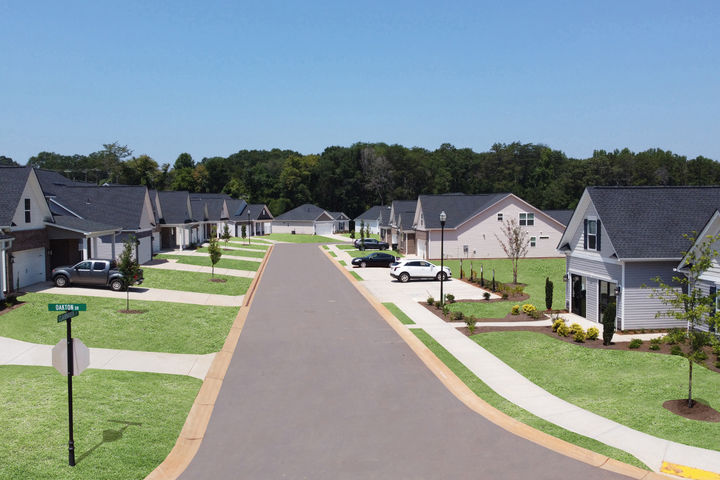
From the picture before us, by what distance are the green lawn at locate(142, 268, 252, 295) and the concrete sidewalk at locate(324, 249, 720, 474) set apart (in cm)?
1450

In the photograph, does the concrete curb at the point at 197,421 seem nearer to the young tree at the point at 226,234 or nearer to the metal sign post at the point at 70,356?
the metal sign post at the point at 70,356

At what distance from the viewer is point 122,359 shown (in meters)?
17.4

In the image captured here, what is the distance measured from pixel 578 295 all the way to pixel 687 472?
18136 millimetres

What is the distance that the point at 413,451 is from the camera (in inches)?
439

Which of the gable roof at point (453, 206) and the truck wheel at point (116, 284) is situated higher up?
the gable roof at point (453, 206)

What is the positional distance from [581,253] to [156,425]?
2099cm

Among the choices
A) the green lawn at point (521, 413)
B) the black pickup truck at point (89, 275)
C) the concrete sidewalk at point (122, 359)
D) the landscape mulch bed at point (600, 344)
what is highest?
the black pickup truck at point (89, 275)

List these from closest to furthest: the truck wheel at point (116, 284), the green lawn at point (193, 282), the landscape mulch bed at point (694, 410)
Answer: the landscape mulch bed at point (694, 410)
the truck wheel at point (116, 284)
the green lawn at point (193, 282)

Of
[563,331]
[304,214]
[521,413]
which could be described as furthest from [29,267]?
[304,214]

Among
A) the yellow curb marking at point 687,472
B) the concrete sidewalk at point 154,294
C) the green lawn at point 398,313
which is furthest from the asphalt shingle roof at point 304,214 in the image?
the yellow curb marking at point 687,472

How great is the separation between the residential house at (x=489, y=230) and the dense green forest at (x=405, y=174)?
60.5 metres

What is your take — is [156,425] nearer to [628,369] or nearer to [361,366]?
[361,366]

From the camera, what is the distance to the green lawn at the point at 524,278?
28.5 meters

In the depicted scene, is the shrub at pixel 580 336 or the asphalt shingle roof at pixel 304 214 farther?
the asphalt shingle roof at pixel 304 214
